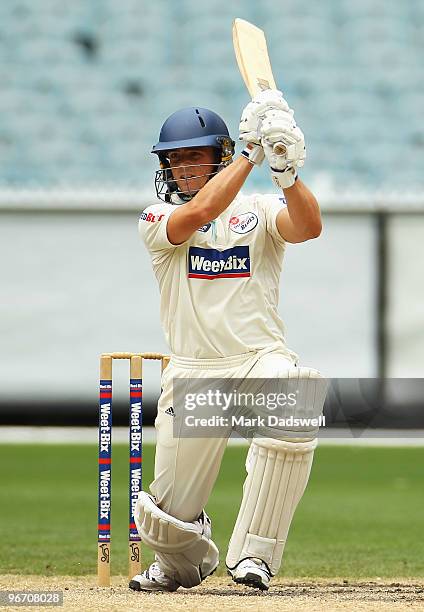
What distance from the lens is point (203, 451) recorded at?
4.24 metres

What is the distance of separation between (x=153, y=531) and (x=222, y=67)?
10.2 meters

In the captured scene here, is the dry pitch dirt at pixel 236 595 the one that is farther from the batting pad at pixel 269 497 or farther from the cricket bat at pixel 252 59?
the cricket bat at pixel 252 59

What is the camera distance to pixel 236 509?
7480 millimetres

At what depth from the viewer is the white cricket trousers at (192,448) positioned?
167 inches

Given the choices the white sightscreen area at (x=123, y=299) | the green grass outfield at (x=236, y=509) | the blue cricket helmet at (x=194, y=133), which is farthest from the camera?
the white sightscreen area at (x=123, y=299)

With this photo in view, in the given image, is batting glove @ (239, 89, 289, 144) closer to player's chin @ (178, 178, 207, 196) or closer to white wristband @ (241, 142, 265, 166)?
white wristband @ (241, 142, 265, 166)

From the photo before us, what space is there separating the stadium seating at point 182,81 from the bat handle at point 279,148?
906 cm

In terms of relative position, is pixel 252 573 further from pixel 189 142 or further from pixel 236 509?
→ pixel 236 509

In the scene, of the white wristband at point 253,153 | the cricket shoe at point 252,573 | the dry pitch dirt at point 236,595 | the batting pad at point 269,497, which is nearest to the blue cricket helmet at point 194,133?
the white wristband at point 253,153

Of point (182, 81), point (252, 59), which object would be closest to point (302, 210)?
point (252, 59)

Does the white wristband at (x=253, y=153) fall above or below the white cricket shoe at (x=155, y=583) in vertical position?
above

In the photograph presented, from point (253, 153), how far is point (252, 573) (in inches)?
54.1

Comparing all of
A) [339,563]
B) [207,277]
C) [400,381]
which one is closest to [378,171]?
[400,381]

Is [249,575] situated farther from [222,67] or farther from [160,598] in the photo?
[222,67]
